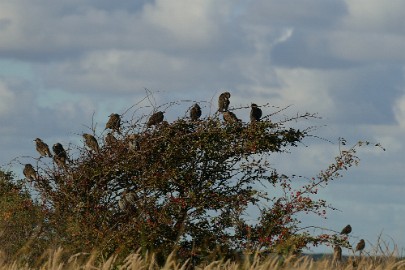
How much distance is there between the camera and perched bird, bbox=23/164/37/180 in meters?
21.9

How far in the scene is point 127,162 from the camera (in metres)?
21.1

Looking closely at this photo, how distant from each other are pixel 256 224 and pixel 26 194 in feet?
19.6

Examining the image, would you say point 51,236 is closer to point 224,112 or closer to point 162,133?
point 162,133

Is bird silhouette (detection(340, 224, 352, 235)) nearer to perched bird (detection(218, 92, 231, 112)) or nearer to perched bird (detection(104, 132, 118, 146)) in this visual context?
perched bird (detection(218, 92, 231, 112))

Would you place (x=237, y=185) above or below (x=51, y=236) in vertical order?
above

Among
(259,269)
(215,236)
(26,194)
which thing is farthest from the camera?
(26,194)

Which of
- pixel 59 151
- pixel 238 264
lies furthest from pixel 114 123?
pixel 238 264

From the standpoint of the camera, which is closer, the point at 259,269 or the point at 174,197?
the point at 259,269

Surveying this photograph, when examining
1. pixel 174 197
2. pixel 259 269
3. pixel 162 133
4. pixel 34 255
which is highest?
pixel 162 133

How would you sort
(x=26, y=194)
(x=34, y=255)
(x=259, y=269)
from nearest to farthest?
(x=259, y=269)
(x=34, y=255)
(x=26, y=194)

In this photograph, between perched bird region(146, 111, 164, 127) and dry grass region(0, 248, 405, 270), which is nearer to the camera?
dry grass region(0, 248, 405, 270)

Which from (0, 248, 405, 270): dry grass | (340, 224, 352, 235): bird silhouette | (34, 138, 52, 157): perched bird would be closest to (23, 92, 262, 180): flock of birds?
(34, 138, 52, 157): perched bird

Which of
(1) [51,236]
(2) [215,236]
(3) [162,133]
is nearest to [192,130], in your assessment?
(3) [162,133]

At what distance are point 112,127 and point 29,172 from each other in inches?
93.0
